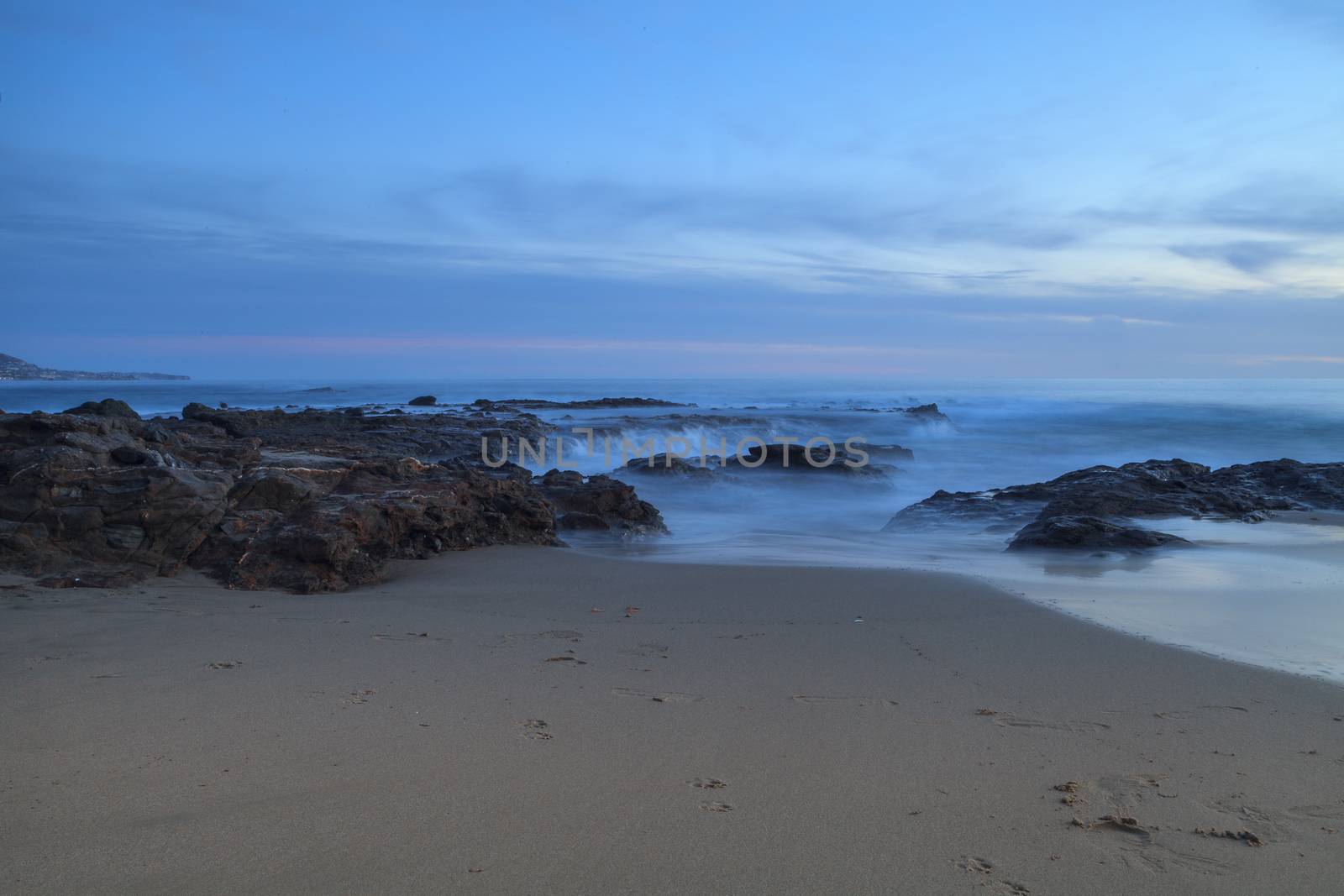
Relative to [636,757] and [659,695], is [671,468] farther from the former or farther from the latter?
[636,757]

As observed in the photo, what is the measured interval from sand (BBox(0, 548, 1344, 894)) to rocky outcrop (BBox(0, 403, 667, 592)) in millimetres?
639

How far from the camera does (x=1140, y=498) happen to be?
9.45 m

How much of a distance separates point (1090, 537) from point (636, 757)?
6000 mm

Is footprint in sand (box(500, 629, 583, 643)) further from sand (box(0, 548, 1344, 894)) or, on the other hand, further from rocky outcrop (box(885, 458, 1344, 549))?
rocky outcrop (box(885, 458, 1344, 549))

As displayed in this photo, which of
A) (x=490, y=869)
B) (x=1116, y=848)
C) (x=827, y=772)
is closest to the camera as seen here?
(x=490, y=869)

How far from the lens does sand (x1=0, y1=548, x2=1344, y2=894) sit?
6.63 ft

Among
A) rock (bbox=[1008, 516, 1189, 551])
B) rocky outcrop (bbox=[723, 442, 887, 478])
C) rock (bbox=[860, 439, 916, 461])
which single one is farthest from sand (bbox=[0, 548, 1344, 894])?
rock (bbox=[860, 439, 916, 461])

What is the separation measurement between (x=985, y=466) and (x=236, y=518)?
666 inches

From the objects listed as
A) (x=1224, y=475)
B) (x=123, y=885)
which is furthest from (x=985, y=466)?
(x=123, y=885)

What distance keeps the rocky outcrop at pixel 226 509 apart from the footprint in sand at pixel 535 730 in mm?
2701

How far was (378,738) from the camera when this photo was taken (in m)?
2.70

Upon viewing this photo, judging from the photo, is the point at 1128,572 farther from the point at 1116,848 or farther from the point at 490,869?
the point at 490,869

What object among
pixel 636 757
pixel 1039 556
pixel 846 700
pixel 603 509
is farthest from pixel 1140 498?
pixel 636 757

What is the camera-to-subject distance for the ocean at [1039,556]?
4988mm
